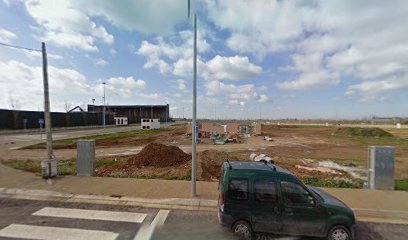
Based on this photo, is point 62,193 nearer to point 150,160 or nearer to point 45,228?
point 45,228

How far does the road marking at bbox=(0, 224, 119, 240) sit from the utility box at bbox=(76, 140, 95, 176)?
4.25 meters

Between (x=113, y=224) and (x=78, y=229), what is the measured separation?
2.44ft

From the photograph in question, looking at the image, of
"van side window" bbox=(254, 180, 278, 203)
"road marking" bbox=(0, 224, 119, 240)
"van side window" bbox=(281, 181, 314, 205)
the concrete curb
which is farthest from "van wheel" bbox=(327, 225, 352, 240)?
"road marking" bbox=(0, 224, 119, 240)

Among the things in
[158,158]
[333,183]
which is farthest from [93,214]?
[333,183]

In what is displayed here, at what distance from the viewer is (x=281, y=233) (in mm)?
4988

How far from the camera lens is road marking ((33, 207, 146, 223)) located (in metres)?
5.93

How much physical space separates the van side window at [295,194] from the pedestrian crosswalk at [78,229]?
9.89ft

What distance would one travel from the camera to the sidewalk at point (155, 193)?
669 centimetres

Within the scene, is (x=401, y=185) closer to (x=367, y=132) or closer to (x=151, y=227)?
(x=151, y=227)

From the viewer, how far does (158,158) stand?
41.6 feet

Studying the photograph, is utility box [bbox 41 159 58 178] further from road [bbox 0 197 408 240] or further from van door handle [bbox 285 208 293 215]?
van door handle [bbox 285 208 293 215]

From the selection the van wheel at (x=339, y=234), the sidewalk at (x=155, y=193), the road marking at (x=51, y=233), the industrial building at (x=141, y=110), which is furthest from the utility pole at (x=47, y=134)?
the industrial building at (x=141, y=110)

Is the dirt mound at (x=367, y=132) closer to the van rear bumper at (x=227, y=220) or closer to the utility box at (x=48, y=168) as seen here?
the van rear bumper at (x=227, y=220)

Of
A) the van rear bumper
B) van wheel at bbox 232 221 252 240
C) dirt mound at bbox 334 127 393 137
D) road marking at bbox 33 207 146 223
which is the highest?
the van rear bumper
